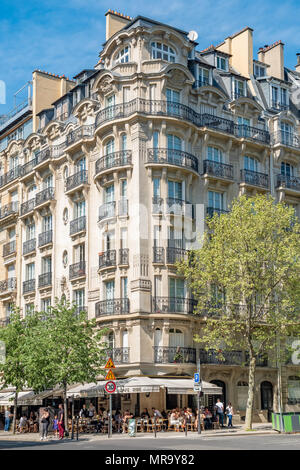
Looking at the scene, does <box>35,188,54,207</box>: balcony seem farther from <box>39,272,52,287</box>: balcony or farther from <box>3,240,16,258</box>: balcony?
<box>39,272,52,287</box>: balcony

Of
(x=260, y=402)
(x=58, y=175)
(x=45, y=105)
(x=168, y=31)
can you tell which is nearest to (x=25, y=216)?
(x=58, y=175)

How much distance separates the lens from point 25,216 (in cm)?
5109

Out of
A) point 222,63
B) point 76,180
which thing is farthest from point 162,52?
point 76,180

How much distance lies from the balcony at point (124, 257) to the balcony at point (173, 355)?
15.5 ft

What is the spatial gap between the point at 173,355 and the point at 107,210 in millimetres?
8829

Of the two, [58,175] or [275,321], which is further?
[58,175]

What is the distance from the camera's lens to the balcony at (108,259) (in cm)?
4000

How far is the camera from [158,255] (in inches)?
1560

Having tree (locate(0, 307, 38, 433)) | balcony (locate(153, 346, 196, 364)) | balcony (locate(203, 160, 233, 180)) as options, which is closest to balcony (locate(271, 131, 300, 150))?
balcony (locate(203, 160, 233, 180))

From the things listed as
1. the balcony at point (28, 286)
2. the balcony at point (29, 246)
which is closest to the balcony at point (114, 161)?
the balcony at point (29, 246)

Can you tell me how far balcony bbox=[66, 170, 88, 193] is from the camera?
146 ft

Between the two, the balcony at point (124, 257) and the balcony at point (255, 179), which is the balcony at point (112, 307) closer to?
the balcony at point (124, 257)

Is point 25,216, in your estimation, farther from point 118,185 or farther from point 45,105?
point 118,185
